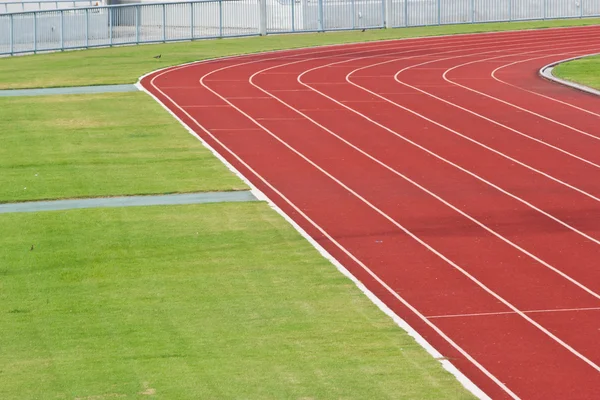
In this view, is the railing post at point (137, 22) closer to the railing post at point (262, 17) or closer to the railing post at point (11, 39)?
the railing post at point (11, 39)

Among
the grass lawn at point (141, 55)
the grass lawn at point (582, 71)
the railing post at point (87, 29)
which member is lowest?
the grass lawn at point (582, 71)

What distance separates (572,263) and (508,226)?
2044mm

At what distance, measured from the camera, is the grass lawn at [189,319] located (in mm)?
10812

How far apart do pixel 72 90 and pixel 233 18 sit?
15338mm

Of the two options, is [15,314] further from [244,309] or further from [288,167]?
[288,167]

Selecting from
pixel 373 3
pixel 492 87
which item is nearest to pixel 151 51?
pixel 373 3

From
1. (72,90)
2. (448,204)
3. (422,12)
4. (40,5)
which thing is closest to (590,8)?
(422,12)

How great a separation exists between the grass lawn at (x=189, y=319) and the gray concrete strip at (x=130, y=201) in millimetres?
1062

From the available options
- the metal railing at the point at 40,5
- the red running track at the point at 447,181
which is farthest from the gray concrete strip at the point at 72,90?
the metal railing at the point at 40,5

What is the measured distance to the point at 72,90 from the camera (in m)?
32.2

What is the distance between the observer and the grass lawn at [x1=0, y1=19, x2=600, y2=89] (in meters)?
34.7

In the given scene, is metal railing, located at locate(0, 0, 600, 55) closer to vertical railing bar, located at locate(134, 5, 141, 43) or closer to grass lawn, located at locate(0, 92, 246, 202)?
vertical railing bar, located at locate(134, 5, 141, 43)

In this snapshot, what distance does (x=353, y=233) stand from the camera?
1675cm

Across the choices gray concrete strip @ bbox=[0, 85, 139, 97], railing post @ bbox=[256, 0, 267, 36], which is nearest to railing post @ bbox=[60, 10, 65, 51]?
railing post @ bbox=[256, 0, 267, 36]
